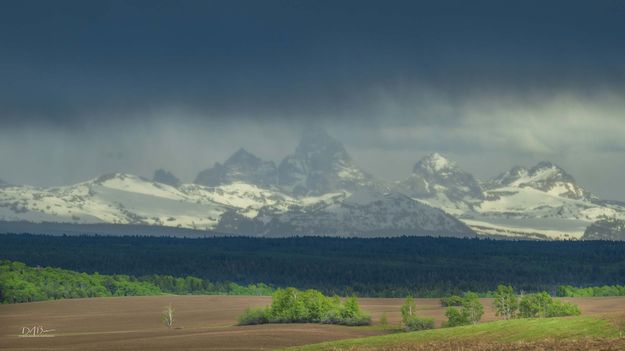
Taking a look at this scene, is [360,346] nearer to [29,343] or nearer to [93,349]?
[93,349]

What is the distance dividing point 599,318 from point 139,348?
5915 centimetres

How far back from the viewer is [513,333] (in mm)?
141250

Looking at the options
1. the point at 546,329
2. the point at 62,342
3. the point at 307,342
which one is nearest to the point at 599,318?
the point at 546,329

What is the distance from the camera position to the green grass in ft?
441

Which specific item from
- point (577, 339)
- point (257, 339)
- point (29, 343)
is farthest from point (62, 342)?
point (577, 339)

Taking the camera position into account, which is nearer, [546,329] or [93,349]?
[546,329]

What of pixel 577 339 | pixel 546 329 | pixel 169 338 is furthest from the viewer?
pixel 169 338

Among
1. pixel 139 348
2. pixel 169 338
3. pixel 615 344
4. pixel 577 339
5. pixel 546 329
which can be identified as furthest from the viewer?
pixel 169 338

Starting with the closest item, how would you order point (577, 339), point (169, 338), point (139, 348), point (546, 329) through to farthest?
point (577, 339) < point (546, 329) < point (139, 348) < point (169, 338)

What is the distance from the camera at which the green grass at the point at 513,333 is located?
134m

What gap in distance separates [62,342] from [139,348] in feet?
84.0

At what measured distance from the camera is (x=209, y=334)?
191 m

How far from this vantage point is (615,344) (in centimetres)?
11419

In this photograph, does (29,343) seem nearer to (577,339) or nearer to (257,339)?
(257,339)
